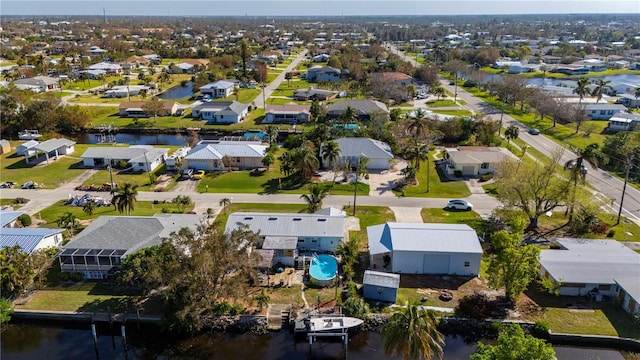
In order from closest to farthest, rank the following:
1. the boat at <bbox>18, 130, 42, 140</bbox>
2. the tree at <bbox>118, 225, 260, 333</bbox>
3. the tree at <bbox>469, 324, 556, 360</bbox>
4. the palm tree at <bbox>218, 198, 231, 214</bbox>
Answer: the tree at <bbox>469, 324, 556, 360</bbox> < the tree at <bbox>118, 225, 260, 333</bbox> < the palm tree at <bbox>218, 198, 231, 214</bbox> < the boat at <bbox>18, 130, 42, 140</bbox>

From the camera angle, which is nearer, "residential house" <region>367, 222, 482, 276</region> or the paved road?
"residential house" <region>367, 222, 482, 276</region>

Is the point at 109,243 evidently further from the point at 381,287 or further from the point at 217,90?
the point at 217,90

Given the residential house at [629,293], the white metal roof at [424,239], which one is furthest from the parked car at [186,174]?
the residential house at [629,293]

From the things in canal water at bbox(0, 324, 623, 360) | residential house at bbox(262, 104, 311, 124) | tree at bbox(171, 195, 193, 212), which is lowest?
canal water at bbox(0, 324, 623, 360)

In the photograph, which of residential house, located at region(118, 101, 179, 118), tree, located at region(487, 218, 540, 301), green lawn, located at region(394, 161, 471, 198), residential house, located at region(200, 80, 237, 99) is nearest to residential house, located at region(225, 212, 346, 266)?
tree, located at region(487, 218, 540, 301)

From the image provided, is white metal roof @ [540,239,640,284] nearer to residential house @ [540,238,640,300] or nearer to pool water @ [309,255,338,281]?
residential house @ [540,238,640,300]

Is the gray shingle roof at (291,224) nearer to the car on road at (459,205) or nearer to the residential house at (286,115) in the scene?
the car on road at (459,205)

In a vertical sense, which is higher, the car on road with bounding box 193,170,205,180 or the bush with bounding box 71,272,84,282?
the car on road with bounding box 193,170,205,180

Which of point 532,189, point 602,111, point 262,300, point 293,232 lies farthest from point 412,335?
point 602,111
